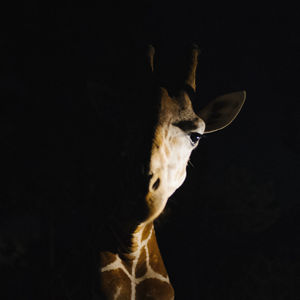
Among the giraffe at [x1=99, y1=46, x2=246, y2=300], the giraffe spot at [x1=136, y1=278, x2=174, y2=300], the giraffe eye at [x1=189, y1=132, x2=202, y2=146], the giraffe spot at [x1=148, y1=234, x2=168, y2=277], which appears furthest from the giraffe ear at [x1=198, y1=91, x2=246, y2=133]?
the giraffe spot at [x1=136, y1=278, x2=174, y2=300]

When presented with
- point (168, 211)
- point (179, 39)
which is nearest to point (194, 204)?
point (168, 211)

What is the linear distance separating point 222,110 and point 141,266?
0.77 meters

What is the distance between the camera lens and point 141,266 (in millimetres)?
1022

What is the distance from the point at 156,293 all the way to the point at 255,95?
1453mm

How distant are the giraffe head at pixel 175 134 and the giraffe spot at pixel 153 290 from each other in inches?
15.4

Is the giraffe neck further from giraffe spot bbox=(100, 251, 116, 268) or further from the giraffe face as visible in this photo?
the giraffe face

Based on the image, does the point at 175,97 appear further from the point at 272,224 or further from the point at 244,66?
the point at 272,224

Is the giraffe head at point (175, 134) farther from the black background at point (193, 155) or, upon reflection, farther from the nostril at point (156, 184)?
the black background at point (193, 155)

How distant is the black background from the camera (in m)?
1.50

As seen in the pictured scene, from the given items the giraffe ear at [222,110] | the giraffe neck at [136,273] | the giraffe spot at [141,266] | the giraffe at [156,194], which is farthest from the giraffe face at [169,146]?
the giraffe spot at [141,266]

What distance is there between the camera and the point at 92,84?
1.06 m

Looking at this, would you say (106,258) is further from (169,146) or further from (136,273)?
(169,146)

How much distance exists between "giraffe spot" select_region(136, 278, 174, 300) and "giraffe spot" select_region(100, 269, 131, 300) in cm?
5

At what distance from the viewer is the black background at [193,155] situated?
4.93ft
